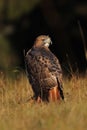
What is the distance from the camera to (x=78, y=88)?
9867mm

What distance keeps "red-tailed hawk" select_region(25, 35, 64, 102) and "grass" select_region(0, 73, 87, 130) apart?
7.6 inches

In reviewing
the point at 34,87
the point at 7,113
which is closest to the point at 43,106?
the point at 7,113

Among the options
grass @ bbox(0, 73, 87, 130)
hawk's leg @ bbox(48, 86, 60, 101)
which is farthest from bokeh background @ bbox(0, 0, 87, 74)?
hawk's leg @ bbox(48, 86, 60, 101)

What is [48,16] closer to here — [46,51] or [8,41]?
[8,41]

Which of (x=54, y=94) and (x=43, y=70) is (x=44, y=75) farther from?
(x=54, y=94)

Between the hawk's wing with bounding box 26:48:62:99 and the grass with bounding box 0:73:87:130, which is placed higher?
the hawk's wing with bounding box 26:48:62:99

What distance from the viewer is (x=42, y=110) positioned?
8.38 meters

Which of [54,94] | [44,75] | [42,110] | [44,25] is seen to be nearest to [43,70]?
[44,75]

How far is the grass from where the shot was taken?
747cm

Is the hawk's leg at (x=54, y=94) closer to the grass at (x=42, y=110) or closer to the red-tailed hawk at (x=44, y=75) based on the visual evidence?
the red-tailed hawk at (x=44, y=75)

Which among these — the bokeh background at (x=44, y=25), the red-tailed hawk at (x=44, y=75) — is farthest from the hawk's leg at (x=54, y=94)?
the bokeh background at (x=44, y=25)

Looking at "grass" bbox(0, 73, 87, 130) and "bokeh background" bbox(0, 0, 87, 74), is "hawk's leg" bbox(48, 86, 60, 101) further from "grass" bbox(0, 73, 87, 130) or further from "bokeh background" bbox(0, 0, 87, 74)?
"bokeh background" bbox(0, 0, 87, 74)

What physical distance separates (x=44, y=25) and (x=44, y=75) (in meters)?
13.2

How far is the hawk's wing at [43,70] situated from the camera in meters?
9.63
